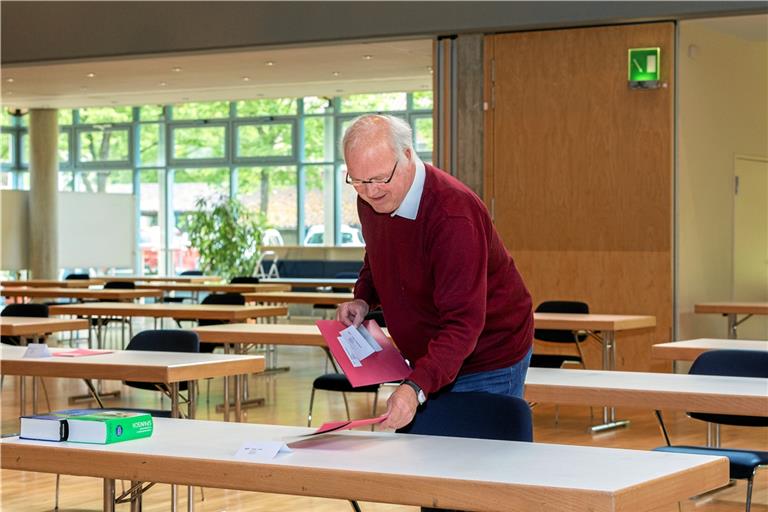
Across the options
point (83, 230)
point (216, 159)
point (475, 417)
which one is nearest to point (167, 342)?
point (475, 417)

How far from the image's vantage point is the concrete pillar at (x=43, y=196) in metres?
17.5

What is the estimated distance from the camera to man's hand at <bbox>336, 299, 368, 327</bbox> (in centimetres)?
314

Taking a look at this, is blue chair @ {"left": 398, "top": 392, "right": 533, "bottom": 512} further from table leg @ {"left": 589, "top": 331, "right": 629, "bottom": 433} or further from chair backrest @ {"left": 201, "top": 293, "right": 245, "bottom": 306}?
chair backrest @ {"left": 201, "top": 293, "right": 245, "bottom": 306}

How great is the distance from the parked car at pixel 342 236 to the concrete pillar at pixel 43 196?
4184 millimetres

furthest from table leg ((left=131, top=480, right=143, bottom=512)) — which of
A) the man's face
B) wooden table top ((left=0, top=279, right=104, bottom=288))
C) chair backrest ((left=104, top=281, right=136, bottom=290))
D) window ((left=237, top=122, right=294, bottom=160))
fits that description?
window ((left=237, top=122, right=294, bottom=160))

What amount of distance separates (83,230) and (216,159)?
128 inches

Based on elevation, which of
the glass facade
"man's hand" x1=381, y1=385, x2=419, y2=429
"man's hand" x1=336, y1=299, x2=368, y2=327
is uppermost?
the glass facade

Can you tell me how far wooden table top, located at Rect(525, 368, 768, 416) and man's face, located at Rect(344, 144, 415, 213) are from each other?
1.58 meters

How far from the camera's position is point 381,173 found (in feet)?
9.20

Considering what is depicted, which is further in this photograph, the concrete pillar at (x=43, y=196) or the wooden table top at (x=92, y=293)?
the concrete pillar at (x=43, y=196)

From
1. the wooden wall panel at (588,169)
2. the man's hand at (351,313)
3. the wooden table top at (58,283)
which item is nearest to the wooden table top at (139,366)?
the man's hand at (351,313)

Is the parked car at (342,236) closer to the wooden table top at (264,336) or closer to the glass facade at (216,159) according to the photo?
the glass facade at (216,159)

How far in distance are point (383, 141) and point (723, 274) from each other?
7.91 metres

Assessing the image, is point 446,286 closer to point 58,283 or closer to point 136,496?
point 136,496
